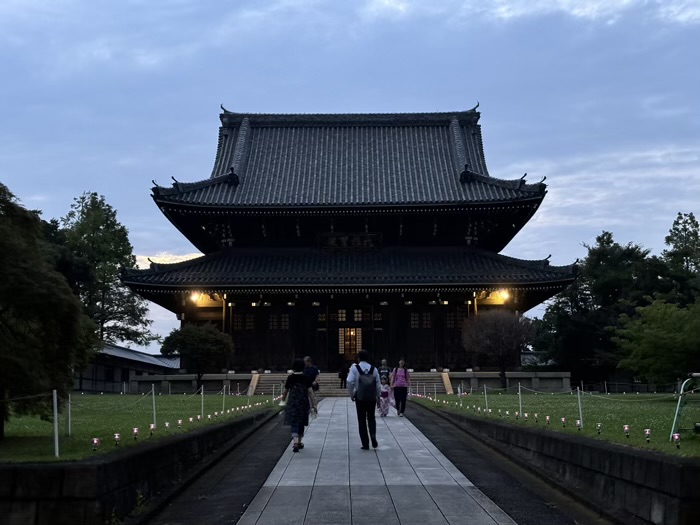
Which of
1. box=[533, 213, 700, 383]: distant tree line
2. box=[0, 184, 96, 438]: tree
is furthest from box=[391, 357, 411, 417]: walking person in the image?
box=[533, 213, 700, 383]: distant tree line

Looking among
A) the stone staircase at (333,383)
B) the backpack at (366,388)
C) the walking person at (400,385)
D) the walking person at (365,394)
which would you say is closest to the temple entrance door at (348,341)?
the stone staircase at (333,383)

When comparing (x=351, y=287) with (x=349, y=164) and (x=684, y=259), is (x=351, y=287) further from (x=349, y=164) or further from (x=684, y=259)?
(x=684, y=259)

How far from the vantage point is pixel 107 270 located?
52.6 m

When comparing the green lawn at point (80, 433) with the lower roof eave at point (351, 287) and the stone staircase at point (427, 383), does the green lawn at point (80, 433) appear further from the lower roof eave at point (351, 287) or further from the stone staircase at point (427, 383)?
the lower roof eave at point (351, 287)

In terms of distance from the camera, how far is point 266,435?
1770 cm

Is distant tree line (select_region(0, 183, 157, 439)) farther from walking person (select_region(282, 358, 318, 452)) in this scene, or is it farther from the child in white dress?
the child in white dress

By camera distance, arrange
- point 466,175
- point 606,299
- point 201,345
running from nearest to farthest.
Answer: point 201,345
point 466,175
point 606,299

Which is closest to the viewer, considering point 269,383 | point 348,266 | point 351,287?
point 269,383

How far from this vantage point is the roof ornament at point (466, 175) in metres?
45.8

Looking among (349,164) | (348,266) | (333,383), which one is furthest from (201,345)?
(349,164)

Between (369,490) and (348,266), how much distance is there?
33009 mm

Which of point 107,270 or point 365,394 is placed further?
point 107,270

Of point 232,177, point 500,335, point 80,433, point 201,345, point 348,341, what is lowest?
point 80,433

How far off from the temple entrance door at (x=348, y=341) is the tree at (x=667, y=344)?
1888 cm
